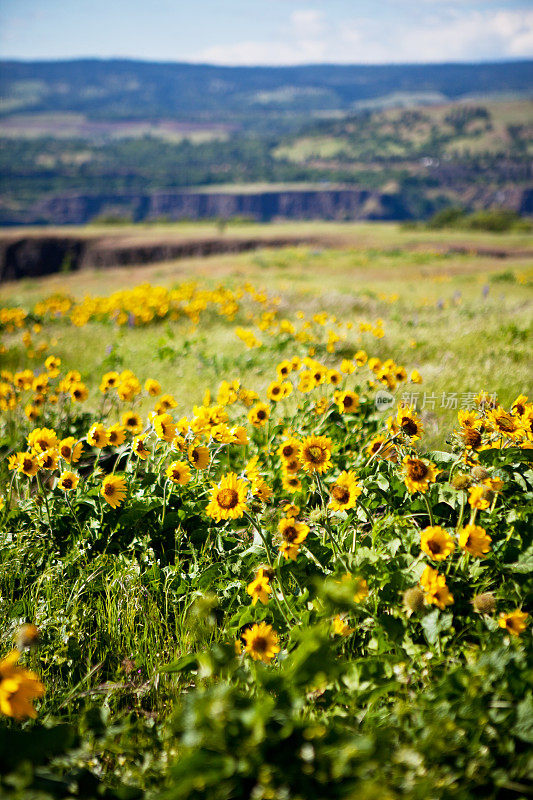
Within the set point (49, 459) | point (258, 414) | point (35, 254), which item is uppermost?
point (258, 414)

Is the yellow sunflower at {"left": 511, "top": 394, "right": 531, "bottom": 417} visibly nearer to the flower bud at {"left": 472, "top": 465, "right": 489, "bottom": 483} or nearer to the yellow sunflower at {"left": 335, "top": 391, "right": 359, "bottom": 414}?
the flower bud at {"left": 472, "top": 465, "right": 489, "bottom": 483}

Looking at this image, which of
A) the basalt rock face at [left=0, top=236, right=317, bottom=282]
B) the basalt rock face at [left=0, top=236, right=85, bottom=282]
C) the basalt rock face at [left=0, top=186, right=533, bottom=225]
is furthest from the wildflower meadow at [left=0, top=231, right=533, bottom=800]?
the basalt rock face at [left=0, top=186, right=533, bottom=225]

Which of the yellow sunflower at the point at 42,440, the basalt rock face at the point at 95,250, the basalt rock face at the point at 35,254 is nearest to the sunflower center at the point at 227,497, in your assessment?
the yellow sunflower at the point at 42,440

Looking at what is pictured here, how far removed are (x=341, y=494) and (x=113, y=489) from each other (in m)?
1.08

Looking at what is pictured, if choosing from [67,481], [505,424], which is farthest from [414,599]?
[67,481]

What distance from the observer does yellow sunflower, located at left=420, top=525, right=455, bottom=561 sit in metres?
1.71

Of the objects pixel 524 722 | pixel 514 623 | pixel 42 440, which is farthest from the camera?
pixel 42 440

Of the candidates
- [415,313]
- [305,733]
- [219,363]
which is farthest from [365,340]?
[305,733]

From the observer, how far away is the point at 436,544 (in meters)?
1.74

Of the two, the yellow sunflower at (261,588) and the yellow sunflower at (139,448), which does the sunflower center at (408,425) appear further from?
the yellow sunflower at (139,448)

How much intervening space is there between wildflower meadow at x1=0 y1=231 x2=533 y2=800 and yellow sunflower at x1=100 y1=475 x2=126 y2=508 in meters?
0.01

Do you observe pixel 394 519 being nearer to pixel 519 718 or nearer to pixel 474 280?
pixel 519 718

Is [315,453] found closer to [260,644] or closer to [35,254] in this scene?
[260,644]

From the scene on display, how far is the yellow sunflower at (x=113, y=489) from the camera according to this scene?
7.76ft
